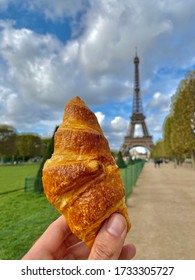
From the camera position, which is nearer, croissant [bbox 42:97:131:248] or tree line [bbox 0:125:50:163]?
croissant [bbox 42:97:131:248]

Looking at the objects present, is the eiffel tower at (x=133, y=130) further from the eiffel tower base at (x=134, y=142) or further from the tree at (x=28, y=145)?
the tree at (x=28, y=145)

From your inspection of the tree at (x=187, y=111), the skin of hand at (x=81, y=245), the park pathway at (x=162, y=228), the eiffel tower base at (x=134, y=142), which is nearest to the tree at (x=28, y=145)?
the eiffel tower base at (x=134, y=142)

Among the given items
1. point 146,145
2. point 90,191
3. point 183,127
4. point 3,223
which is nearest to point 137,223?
point 3,223

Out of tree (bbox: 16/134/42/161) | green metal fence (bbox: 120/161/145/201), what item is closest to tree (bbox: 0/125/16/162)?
tree (bbox: 16/134/42/161)

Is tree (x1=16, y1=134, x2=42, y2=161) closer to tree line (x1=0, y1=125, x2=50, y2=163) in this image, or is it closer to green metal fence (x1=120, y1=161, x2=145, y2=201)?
tree line (x1=0, y1=125, x2=50, y2=163)

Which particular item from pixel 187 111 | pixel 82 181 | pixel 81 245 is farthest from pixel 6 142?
pixel 82 181
